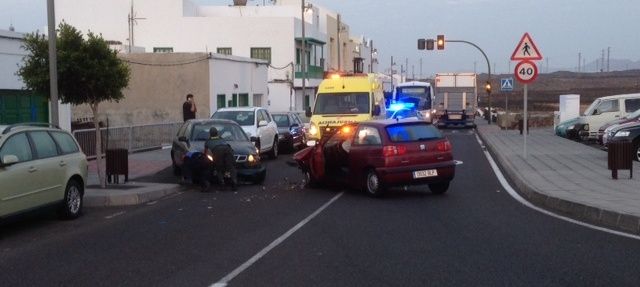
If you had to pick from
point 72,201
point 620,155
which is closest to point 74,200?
point 72,201

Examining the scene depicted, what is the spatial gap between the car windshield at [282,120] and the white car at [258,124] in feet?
9.09

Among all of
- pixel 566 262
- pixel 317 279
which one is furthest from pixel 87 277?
pixel 566 262

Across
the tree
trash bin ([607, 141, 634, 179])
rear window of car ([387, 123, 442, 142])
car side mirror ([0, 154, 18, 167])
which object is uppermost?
the tree

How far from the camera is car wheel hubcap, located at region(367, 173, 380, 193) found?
15.4 m

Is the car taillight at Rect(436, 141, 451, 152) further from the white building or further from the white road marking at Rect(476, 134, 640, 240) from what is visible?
the white building

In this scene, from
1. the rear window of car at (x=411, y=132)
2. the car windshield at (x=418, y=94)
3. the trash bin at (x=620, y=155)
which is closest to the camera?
the rear window of car at (x=411, y=132)

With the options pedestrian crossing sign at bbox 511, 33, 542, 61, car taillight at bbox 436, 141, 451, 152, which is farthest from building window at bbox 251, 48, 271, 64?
car taillight at bbox 436, 141, 451, 152

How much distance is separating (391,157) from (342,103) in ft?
40.1

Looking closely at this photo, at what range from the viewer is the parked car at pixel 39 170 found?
438 inches

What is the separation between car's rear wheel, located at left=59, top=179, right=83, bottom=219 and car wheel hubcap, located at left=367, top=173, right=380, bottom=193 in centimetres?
548

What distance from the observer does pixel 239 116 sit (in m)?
26.0

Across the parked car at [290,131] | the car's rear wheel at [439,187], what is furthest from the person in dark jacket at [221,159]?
the parked car at [290,131]

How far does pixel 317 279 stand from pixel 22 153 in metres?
5.98

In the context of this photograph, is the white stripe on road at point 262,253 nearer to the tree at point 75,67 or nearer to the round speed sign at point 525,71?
the tree at point 75,67
